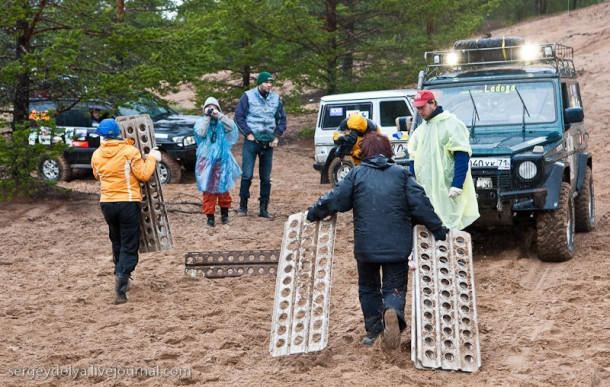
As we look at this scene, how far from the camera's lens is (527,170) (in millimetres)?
8312

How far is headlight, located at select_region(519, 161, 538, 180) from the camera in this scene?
8.29 meters

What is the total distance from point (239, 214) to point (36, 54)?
12.0 ft

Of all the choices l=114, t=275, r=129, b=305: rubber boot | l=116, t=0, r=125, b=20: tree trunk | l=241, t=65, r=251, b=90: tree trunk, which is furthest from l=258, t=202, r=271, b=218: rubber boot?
l=241, t=65, r=251, b=90: tree trunk

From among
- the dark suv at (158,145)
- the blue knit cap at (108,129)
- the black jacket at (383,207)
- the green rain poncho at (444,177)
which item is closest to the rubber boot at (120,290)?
the blue knit cap at (108,129)

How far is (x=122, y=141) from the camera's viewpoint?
7586 mm

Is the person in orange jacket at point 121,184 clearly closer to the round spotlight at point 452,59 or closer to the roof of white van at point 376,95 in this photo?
the round spotlight at point 452,59

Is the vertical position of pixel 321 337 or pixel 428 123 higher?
pixel 428 123

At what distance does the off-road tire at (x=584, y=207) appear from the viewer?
1021 cm

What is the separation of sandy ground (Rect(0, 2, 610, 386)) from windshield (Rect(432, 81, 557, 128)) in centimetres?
150

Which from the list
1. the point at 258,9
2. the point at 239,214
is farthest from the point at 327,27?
the point at 239,214

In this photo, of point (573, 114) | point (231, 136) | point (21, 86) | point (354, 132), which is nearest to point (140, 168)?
point (354, 132)

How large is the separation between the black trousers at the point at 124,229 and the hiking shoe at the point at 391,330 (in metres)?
2.93

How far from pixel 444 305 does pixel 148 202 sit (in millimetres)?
3637

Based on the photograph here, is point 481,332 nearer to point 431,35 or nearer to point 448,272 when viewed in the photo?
point 448,272
